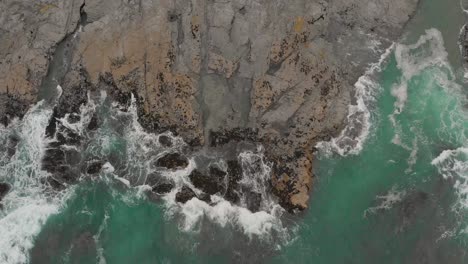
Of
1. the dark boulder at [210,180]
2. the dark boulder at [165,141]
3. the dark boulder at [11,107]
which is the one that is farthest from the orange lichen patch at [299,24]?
the dark boulder at [11,107]

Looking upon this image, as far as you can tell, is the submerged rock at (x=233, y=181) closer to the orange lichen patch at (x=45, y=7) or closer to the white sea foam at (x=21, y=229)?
the white sea foam at (x=21, y=229)

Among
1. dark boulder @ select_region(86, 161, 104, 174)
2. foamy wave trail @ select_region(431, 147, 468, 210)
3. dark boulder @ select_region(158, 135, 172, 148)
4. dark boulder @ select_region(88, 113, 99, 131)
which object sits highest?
foamy wave trail @ select_region(431, 147, 468, 210)

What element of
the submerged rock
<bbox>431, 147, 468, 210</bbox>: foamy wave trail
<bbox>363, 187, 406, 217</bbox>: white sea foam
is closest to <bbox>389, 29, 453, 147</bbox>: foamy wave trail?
<bbox>431, 147, 468, 210</bbox>: foamy wave trail

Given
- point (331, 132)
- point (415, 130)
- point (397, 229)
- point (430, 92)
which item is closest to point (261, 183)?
point (331, 132)

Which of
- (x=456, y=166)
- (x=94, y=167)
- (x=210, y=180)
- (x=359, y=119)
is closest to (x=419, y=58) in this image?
(x=359, y=119)

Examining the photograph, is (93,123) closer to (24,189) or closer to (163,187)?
(24,189)

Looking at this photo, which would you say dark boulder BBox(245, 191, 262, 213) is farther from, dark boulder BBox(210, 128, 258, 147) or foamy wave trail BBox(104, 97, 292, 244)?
dark boulder BBox(210, 128, 258, 147)
